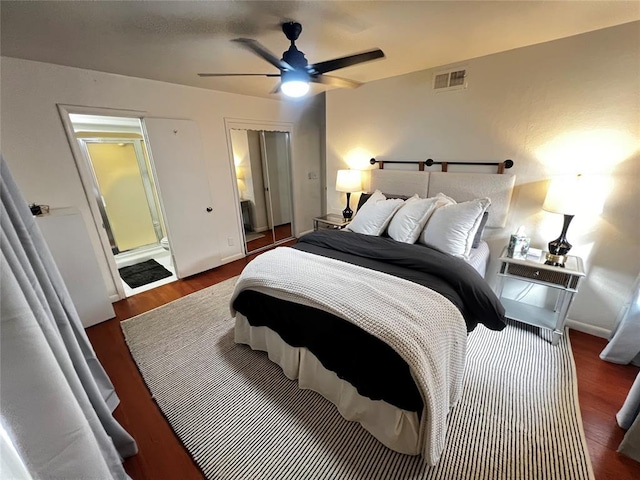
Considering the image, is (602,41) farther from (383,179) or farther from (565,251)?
(383,179)

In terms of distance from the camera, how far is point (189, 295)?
2910 millimetres

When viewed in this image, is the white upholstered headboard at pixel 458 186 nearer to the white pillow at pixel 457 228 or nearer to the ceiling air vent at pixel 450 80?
the white pillow at pixel 457 228

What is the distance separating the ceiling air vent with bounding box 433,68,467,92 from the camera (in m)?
2.40

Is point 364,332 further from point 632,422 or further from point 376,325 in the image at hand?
point 632,422

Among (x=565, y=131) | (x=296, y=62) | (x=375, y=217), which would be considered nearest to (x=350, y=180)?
(x=375, y=217)

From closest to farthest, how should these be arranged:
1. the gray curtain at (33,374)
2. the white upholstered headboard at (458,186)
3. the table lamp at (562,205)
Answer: the gray curtain at (33,374), the table lamp at (562,205), the white upholstered headboard at (458,186)

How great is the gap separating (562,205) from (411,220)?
1.06 metres

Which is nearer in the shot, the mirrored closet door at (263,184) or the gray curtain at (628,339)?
the gray curtain at (628,339)

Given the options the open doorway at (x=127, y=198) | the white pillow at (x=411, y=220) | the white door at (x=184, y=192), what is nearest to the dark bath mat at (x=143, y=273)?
the open doorway at (x=127, y=198)

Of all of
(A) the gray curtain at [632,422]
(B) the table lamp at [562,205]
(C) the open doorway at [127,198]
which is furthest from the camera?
(C) the open doorway at [127,198]

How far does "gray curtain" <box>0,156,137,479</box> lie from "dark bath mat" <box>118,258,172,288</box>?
2.63 m

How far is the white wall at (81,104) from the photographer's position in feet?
6.72

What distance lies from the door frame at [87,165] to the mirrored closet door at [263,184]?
1.40m

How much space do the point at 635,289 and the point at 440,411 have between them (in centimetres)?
188
